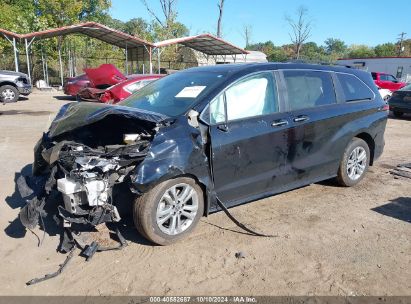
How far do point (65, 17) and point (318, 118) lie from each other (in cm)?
3166

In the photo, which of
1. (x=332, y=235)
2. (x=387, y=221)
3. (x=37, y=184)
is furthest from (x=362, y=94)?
(x=37, y=184)

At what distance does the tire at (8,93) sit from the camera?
15.6m

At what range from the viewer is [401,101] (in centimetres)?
1444

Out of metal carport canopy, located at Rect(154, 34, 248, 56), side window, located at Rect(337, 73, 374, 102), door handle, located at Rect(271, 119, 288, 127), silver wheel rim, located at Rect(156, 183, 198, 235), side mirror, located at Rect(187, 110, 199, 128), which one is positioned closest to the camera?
silver wheel rim, located at Rect(156, 183, 198, 235)

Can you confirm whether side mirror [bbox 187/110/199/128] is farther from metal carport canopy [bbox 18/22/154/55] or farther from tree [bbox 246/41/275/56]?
tree [bbox 246/41/275/56]

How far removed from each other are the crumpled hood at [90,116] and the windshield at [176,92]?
0.29 m

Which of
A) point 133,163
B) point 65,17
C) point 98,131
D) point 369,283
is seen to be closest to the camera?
point 369,283

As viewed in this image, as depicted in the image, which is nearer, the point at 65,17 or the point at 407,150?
the point at 407,150

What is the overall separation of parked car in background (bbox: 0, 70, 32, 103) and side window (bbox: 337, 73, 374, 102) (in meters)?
14.2

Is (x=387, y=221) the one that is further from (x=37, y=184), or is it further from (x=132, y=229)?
(x=37, y=184)

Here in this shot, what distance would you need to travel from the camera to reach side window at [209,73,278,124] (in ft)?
13.5

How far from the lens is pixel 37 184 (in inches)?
164

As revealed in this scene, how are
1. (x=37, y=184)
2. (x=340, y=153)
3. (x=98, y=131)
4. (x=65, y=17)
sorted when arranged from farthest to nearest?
(x=65, y=17) → (x=340, y=153) → (x=98, y=131) → (x=37, y=184)

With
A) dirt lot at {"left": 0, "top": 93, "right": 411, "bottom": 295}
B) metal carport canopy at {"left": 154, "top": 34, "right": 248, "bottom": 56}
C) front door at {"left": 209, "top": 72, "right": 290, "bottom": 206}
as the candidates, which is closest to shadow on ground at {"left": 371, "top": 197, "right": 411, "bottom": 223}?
dirt lot at {"left": 0, "top": 93, "right": 411, "bottom": 295}
